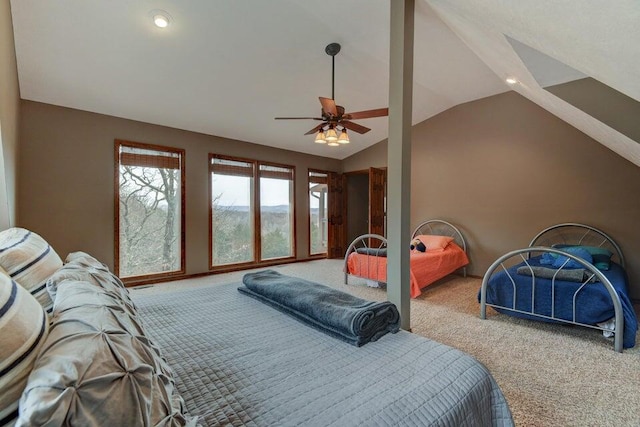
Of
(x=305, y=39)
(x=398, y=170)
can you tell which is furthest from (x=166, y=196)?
(x=398, y=170)

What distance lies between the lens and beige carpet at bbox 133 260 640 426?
5.73ft

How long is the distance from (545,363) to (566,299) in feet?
2.59

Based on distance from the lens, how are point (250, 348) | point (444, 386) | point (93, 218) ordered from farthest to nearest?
point (93, 218), point (250, 348), point (444, 386)

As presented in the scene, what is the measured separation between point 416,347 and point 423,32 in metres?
3.26

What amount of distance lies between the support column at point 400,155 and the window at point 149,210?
149 inches

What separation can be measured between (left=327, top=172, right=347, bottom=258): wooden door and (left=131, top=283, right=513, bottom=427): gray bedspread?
549 cm

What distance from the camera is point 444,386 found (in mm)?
1027

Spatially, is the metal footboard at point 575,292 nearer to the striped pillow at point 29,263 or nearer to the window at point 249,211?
the striped pillow at point 29,263

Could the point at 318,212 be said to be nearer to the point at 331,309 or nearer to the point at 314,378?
the point at 331,309

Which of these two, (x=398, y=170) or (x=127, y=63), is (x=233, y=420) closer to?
(x=398, y=170)

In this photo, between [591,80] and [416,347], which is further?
[591,80]

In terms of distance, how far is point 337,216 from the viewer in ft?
23.5

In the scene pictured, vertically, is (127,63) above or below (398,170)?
above

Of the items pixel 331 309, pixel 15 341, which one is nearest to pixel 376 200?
pixel 331 309
